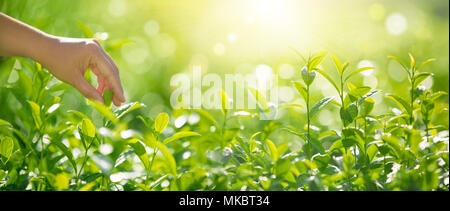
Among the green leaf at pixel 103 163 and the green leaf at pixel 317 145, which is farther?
the green leaf at pixel 317 145

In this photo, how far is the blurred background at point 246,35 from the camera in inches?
105

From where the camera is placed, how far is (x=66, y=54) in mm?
922

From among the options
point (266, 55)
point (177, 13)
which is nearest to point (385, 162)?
point (266, 55)

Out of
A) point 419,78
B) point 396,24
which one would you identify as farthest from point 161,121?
point 396,24

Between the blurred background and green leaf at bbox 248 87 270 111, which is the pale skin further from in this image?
the blurred background

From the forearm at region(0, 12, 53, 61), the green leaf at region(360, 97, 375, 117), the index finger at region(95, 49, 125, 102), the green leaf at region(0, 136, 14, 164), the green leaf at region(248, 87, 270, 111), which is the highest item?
the forearm at region(0, 12, 53, 61)

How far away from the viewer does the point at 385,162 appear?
2.83 ft

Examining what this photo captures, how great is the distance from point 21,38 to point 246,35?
2.19 m

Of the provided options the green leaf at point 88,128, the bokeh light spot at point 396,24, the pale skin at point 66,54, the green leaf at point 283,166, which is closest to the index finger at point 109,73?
the pale skin at point 66,54

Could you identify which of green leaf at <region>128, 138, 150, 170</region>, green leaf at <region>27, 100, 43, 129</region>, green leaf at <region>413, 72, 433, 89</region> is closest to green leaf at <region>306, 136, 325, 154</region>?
green leaf at <region>413, 72, 433, 89</region>

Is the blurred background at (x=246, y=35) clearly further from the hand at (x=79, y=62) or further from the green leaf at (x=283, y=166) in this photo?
the green leaf at (x=283, y=166)

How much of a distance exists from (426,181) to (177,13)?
9.18ft

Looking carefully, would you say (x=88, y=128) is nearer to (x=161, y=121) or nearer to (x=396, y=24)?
(x=161, y=121)

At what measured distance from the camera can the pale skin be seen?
0.91m
